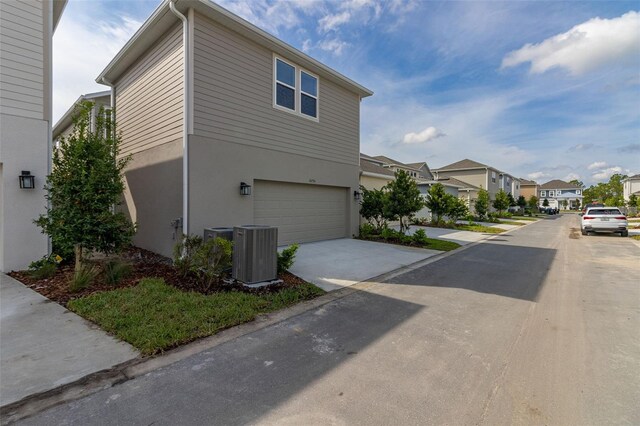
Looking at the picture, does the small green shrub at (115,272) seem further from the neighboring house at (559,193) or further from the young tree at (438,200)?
the neighboring house at (559,193)

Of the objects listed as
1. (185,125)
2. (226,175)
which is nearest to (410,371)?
(226,175)

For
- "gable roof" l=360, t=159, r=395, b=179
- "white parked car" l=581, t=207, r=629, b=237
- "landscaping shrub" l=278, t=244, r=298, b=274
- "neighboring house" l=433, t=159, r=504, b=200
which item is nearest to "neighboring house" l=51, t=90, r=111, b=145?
"landscaping shrub" l=278, t=244, r=298, b=274

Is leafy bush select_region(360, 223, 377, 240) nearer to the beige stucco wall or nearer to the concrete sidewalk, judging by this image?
the beige stucco wall

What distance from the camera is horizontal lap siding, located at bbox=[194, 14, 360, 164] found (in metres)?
7.10

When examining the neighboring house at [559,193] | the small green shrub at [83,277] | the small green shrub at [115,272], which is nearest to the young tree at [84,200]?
the small green shrub at [83,277]

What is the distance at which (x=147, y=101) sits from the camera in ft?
28.0

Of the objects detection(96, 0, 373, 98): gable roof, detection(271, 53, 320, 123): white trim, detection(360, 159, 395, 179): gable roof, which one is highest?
detection(96, 0, 373, 98): gable roof

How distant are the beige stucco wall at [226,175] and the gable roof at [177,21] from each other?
2.91 metres

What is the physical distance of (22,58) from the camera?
6.37 meters

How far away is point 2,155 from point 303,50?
7794 mm

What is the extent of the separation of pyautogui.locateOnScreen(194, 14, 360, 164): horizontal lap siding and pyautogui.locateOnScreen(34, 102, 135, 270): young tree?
2.12m

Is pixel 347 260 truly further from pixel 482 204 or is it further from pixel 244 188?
pixel 482 204

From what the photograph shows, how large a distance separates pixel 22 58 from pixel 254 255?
22.0 ft

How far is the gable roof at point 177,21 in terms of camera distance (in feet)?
22.4
